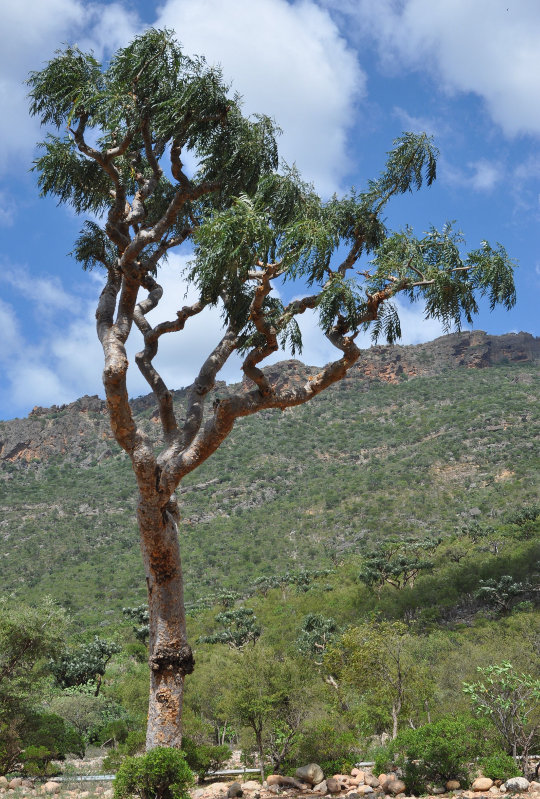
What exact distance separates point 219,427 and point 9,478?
86.5 meters

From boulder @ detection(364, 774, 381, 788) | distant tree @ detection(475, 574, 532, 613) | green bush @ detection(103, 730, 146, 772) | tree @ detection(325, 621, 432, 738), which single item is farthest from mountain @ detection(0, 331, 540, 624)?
boulder @ detection(364, 774, 381, 788)

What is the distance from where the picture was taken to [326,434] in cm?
8194

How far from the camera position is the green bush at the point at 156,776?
21.1 feet

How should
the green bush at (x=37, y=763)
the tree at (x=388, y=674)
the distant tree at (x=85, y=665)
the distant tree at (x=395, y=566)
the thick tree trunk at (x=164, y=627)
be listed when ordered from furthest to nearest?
the distant tree at (x=395, y=566) → the distant tree at (x=85, y=665) → the tree at (x=388, y=674) → the green bush at (x=37, y=763) → the thick tree trunk at (x=164, y=627)

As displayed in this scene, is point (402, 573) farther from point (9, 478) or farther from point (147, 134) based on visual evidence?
point (9, 478)

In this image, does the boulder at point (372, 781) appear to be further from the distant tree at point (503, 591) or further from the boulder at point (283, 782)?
the distant tree at point (503, 591)

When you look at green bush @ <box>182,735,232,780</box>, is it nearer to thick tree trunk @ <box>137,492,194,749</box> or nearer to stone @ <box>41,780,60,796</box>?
stone @ <box>41,780,60,796</box>

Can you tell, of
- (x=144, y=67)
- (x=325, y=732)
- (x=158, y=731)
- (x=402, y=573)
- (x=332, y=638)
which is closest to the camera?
(x=158, y=731)

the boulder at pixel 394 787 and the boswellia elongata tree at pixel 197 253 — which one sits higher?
the boswellia elongata tree at pixel 197 253

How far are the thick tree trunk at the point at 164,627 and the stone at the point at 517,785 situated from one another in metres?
6.59

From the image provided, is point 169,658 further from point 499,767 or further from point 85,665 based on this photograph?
point 85,665

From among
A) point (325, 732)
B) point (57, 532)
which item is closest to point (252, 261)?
point (325, 732)

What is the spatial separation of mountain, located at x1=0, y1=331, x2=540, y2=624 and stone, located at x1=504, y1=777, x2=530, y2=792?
130ft

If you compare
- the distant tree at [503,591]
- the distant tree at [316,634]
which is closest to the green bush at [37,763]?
the distant tree at [316,634]
